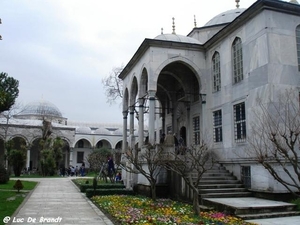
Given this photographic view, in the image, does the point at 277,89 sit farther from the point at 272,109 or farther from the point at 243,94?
the point at 243,94

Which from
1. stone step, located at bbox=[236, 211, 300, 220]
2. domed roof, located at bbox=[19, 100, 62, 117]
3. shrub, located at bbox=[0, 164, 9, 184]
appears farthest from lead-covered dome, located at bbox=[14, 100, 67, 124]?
stone step, located at bbox=[236, 211, 300, 220]

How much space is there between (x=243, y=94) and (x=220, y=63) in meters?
2.75

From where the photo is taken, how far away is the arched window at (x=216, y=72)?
16594 mm

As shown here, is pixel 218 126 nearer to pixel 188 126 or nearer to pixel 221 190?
pixel 188 126

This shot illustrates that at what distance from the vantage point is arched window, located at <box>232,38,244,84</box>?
1479cm

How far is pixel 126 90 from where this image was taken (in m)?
22.8

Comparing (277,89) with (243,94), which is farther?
(243,94)

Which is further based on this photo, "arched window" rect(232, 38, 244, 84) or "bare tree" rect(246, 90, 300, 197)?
"arched window" rect(232, 38, 244, 84)

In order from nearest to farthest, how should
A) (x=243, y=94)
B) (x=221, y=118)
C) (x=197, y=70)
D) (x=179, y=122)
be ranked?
(x=243, y=94)
(x=221, y=118)
(x=197, y=70)
(x=179, y=122)

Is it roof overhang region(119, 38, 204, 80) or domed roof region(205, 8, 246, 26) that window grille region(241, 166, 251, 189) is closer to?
roof overhang region(119, 38, 204, 80)

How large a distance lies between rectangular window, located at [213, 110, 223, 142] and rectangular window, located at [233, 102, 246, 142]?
4.47 ft

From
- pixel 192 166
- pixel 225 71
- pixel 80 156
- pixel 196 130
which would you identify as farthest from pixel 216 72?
pixel 80 156

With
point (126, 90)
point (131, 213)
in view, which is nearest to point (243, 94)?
point (131, 213)

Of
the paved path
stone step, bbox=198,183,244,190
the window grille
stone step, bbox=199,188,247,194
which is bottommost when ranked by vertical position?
the paved path
